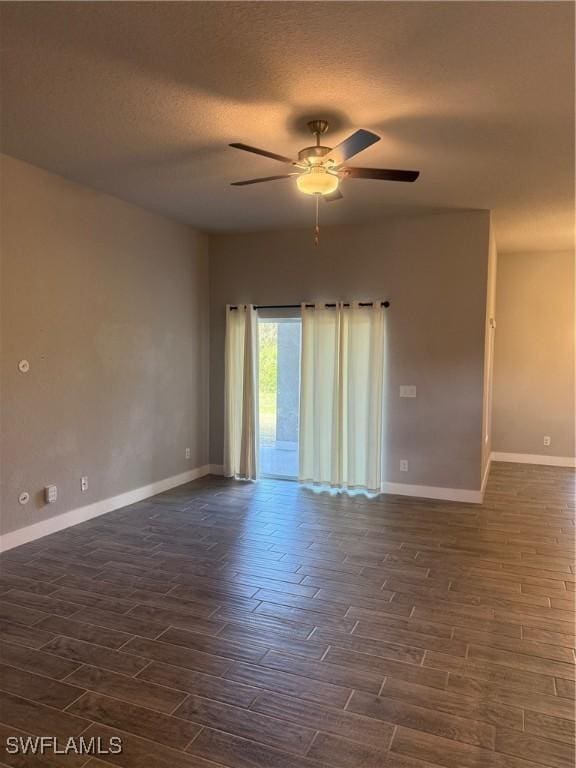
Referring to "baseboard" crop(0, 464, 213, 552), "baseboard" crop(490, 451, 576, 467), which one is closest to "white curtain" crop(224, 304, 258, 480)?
"baseboard" crop(0, 464, 213, 552)

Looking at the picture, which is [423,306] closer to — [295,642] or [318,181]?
[318,181]

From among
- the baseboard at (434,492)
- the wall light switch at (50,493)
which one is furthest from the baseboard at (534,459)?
the wall light switch at (50,493)

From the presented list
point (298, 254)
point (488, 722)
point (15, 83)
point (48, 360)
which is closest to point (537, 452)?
point (298, 254)

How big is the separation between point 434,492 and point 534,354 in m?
3.08

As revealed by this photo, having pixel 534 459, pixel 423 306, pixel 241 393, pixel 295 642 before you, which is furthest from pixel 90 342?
pixel 534 459

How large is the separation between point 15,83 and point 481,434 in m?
4.75

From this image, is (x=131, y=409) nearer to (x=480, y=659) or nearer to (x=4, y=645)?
(x=4, y=645)

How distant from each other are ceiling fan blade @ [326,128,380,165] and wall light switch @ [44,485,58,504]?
3.33m

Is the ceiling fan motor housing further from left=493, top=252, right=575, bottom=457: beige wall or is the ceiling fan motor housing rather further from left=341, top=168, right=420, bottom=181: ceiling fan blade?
left=493, top=252, right=575, bottom=457: beige wall

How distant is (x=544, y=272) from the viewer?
711 centimetres

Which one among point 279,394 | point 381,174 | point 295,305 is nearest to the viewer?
point 381,174

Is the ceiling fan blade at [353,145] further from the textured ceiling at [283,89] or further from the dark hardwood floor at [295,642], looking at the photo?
the dark hardwood floor at [295,642]

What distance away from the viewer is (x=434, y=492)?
5.43m

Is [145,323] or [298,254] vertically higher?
[298,254]
